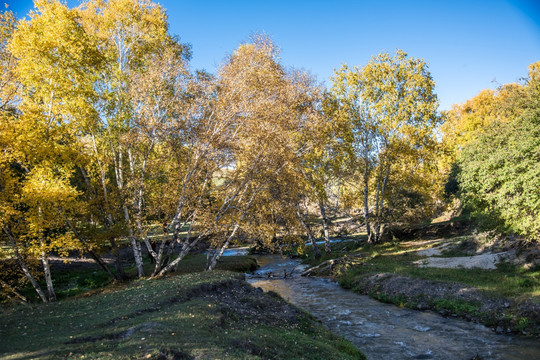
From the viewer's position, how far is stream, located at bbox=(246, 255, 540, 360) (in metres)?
13.3

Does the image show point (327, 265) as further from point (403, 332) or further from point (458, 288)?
point (403, 332)

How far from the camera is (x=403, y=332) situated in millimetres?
15758

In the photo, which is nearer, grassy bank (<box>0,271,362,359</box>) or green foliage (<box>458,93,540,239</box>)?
grassy bank (<box>0,271,362,359</box>)

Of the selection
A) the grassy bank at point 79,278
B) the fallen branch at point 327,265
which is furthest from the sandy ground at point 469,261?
the grassy bank at point 79,278

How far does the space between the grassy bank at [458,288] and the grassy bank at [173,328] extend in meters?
7.50

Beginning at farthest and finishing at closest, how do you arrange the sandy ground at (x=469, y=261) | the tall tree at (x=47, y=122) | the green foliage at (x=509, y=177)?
the sandy ground at (x=469, y=261) < the green foliage at (x=509, y=177) < the tall tree at (x=47, y=122)

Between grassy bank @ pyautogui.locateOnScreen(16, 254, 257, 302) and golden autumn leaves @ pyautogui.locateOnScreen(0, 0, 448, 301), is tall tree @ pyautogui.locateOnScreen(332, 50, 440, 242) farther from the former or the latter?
grassy bank @ pyautogui.locateOnScreen(16, 254, 257, 302)

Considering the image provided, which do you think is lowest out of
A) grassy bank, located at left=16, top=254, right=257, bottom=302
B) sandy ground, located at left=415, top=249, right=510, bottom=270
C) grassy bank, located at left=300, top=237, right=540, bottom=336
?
grassy bank, located at left=300, top=237, right=540, bottom=336

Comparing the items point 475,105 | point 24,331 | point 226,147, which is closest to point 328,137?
point 226,147

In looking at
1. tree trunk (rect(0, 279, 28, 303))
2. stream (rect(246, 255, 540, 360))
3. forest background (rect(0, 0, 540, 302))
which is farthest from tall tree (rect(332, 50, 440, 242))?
tree trunk (rect(0, 279, 28, 303))

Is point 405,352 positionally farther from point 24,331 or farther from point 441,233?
point 441,233

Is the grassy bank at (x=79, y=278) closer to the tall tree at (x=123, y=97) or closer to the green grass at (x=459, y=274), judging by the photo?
the tall tree at (x=123, y=97)

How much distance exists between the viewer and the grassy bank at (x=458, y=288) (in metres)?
15.6

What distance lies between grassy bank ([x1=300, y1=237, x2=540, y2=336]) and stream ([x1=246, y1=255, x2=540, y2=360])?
2.32 ft
